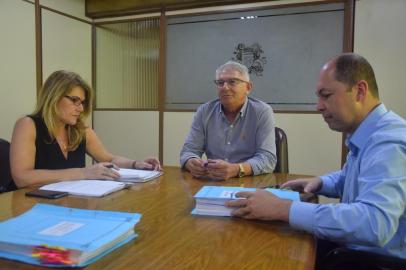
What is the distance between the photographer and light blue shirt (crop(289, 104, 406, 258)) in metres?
0.94

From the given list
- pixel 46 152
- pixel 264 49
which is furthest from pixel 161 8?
pixel 46 152

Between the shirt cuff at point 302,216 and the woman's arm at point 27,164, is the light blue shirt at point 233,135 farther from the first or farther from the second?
the shirt cuff at point 302,216

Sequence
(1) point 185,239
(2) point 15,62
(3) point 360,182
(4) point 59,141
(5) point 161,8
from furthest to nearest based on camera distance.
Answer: (5) point 161,8, (2) point 15,62, (4) point 59,141, (3) point 360,182, (1) point 185,239

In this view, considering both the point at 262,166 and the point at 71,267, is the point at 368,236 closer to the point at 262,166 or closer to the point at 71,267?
the point at 71,267

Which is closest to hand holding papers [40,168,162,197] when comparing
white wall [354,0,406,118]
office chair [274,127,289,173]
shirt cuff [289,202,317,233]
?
shirt cuff [289,202,317,233]

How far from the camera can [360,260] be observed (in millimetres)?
1002

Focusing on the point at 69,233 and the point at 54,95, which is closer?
the point at 69,233

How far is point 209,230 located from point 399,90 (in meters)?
2.91

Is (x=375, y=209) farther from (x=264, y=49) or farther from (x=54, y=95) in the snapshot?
(x=264, y=49)

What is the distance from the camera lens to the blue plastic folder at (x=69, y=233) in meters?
0.75

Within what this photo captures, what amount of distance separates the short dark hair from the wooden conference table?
0.55 m

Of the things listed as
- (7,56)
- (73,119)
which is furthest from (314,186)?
(7,56)

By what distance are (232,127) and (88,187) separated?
44.5 inches

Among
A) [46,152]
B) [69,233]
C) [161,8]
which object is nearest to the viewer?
[69,233]
